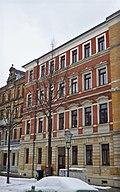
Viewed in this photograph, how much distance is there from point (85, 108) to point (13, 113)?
15.6 metres

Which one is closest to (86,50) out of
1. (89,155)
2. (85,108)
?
(85,108)

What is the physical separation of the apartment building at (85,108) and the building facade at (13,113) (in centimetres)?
549

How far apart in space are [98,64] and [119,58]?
266cm

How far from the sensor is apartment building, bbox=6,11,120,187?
79.3ft

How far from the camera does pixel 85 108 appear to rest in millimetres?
27438

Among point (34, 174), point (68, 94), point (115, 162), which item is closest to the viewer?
point (115, 162)

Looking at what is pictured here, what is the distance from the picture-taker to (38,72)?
118 ft

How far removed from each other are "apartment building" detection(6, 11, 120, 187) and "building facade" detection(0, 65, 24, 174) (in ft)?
18.0

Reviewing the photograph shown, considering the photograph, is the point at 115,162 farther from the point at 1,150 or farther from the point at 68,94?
the point at 1,150

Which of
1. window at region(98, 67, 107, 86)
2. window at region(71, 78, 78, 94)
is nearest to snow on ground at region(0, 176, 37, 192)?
window at region(71, 78, 78, 94)

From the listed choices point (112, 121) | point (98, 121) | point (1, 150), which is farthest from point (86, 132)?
point (1, 150)

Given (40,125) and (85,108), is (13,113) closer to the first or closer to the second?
(40,125)

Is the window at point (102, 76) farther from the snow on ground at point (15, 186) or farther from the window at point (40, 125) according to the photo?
the snow on ground at point (15, 186)

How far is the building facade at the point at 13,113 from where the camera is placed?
4006 cm
